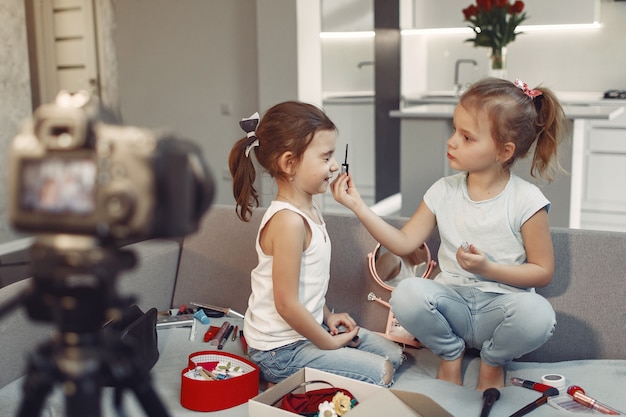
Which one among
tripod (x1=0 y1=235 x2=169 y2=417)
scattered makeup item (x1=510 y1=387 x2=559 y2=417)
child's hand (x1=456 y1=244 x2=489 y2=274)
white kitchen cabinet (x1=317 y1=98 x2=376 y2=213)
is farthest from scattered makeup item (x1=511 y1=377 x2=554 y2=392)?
white kitchen cabinet (x1=317 y1=98 x2=376 y2=213)

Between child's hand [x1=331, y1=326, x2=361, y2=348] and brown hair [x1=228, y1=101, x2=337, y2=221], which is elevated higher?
brown hair [x1=228, y1=101, x2=337, y2=221]

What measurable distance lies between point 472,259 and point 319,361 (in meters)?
0.41

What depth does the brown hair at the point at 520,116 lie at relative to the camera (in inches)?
68.2

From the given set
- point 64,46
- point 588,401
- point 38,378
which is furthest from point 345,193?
point 64,46

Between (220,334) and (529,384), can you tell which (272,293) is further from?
(529,384)

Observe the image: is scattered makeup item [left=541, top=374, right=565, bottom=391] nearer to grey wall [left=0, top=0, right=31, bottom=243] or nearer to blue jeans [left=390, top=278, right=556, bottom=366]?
blue jeans [left=390, top=278, right=556, bottom=366]

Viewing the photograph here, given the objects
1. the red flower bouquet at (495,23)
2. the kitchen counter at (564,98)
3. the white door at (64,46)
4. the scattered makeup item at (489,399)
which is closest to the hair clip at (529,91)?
the scattered makeup item at (489,399)

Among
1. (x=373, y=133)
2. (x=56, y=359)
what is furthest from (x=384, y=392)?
(x=373, y=133)

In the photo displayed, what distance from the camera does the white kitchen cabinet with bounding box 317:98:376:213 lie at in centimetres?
468

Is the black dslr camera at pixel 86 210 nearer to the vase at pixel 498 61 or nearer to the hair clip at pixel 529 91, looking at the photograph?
the hair clip at pixel 529 91

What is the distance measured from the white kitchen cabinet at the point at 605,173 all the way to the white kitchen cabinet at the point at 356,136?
1318 millimetres

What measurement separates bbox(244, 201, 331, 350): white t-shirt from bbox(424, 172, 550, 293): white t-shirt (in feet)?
0.95

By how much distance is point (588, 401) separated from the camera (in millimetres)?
1554

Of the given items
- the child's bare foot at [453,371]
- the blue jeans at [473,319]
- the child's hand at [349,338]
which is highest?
the blue jeans at [473,319]
